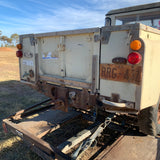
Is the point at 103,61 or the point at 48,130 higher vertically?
the point at 103,61

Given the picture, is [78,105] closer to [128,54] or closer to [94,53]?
[94,53]

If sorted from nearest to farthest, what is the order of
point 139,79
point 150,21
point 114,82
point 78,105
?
point 139,79 → point 114,82 → point 78,105 → point 150,21

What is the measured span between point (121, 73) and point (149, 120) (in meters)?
1.11

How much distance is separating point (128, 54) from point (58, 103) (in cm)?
160

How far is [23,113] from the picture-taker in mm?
3434

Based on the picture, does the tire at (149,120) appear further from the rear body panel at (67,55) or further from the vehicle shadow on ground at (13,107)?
the vehicle shadow on ground at (13,107)

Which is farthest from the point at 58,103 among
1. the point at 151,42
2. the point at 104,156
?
the point at 151,42

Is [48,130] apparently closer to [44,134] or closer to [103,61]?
[44,134]

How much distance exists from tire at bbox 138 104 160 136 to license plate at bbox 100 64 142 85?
84cm

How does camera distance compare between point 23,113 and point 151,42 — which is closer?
point 151,42

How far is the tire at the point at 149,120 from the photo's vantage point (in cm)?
259

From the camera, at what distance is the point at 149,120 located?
2.65 m

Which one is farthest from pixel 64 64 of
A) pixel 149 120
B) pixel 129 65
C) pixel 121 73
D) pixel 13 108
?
pixel 13 108

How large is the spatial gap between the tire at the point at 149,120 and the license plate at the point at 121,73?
84 centimetres
